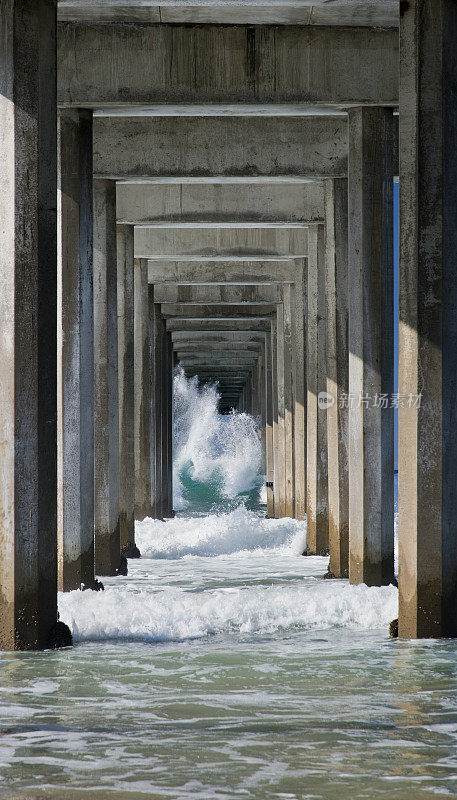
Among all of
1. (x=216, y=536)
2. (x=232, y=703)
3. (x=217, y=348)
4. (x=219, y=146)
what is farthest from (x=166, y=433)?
(x=232, y=703)

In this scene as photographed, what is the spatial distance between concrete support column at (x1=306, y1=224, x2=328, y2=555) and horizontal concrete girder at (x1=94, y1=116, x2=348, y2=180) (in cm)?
240

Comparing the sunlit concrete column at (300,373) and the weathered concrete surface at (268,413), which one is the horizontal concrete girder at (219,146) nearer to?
the sunlit concrete column at (300,373)

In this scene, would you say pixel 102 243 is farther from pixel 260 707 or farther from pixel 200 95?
pixel 260 707

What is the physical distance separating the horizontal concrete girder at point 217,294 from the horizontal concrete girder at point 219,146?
865 cm

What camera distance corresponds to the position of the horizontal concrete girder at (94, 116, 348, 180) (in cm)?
1282

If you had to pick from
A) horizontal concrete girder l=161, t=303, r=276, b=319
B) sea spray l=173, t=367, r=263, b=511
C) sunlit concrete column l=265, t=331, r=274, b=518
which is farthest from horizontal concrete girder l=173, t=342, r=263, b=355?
horizontal concrete girder l=161, t=303, r=276, b=319

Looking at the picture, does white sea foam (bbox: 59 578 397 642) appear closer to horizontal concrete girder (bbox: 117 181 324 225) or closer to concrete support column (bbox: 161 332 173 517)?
horizontal concrete girder (bbox: 117 181 324 225)

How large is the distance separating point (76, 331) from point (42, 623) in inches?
147

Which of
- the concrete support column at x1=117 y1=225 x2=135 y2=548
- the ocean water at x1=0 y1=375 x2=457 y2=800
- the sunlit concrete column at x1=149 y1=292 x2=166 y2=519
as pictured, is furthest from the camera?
the sunlit concrete column at x1=149 y1=292 x2=166 y2=519

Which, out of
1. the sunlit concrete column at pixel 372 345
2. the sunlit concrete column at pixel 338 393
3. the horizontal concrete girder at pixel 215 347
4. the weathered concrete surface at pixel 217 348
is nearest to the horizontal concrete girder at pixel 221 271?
the sunlit concrete column at pixel 338 393

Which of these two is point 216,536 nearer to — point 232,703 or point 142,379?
point 142,379

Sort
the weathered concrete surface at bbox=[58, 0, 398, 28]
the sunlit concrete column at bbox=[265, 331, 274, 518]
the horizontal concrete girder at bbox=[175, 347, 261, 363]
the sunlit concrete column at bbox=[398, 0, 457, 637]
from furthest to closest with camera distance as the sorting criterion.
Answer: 1. the horizontal concrete girder at bbox=[175, 347, 261, 363]
2. the sunlit concrete column at bbox=[265, 331, 274, 518]
3. the weathered concrete surface at bbox=[58, 0, 398, 28]
4. the sunlit concrete column at bbox=[398, 0, 457, 637]

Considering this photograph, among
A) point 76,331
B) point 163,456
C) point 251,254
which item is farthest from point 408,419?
point 163,456

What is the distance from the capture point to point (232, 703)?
18.9ft
